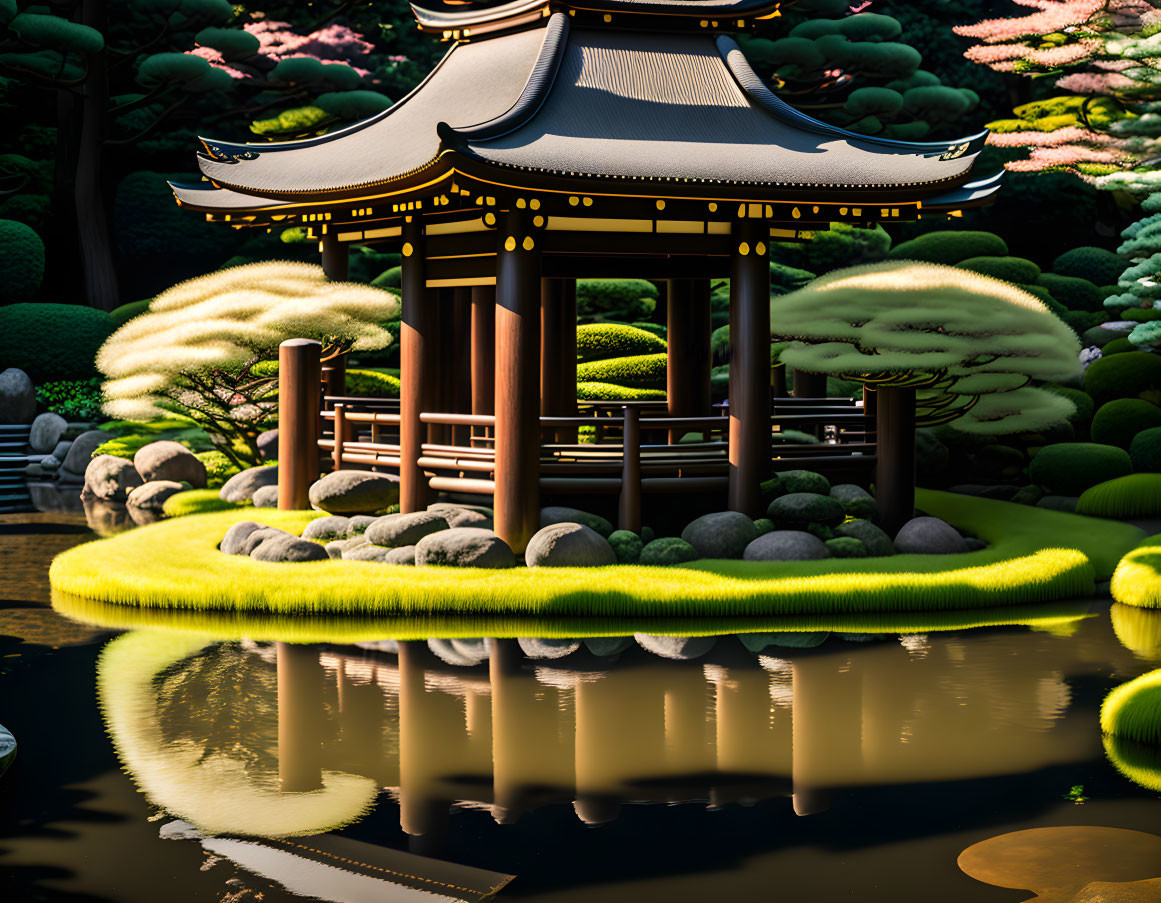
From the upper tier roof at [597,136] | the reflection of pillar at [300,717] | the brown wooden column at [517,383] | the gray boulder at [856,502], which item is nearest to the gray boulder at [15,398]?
the upper tier roof at [597,136]

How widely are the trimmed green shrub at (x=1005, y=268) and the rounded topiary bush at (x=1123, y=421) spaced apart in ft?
19.8

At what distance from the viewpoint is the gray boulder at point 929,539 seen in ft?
43.8

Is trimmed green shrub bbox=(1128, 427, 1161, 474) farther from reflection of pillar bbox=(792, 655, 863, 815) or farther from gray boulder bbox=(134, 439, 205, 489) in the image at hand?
gray boulder bbox=(134, 439, 205, 489)

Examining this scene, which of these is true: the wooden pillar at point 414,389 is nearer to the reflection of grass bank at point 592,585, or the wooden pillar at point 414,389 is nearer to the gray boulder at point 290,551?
the gray boulder at point 290,551

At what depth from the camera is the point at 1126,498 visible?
631 inches

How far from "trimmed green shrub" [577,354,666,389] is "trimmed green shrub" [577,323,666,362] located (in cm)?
40

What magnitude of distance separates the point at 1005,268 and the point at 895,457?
1293 centimetres

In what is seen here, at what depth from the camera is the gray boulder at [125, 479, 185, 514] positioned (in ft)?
65.1

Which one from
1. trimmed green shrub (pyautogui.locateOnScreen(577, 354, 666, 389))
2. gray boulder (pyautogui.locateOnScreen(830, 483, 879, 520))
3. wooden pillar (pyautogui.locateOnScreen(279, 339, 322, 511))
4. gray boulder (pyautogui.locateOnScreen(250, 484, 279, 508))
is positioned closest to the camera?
gray boulder (pyautogui.locateOnScreen(830, 483, 879, 520))

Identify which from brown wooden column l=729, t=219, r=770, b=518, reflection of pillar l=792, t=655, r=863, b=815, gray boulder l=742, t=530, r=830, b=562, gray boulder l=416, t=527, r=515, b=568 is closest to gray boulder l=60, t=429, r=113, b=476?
gray boulder l=416, t=527, r=515, b=568

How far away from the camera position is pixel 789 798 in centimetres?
649

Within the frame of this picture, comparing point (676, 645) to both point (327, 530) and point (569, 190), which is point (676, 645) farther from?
point (327, 530)

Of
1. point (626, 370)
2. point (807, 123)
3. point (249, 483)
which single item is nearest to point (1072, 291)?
point (626, 370)

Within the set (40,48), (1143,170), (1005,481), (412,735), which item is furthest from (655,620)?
(40,48)
